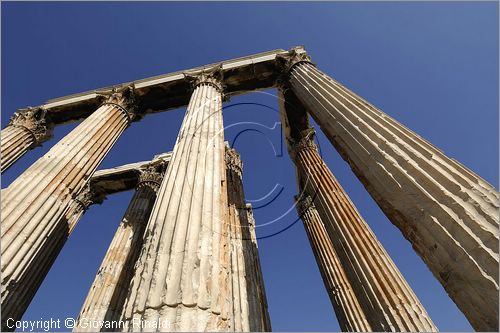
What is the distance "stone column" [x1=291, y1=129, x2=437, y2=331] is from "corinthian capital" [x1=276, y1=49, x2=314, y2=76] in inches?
186

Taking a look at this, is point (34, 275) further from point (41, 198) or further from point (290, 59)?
point (290, 59)

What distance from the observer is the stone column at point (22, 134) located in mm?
12656

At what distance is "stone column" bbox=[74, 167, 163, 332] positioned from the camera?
10.7 metres

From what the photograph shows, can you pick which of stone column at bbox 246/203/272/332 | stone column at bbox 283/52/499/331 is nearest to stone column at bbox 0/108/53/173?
stone column at bbox 246/203/272/332

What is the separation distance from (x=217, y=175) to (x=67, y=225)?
384 inches

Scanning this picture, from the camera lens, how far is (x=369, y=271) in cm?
1055

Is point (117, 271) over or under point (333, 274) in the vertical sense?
over

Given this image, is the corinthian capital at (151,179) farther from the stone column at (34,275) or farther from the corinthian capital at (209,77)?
the corinthian capital at (209,77)

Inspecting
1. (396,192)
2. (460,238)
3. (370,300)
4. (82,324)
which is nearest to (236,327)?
Answer: (370,300)

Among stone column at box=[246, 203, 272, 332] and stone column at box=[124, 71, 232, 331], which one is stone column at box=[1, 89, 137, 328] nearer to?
stone column at box=[124, 71, 232, 331]

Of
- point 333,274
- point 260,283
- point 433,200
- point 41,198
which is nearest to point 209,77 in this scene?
point 41,198

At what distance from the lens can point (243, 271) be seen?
11.1 metres

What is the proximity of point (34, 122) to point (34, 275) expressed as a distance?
831 centimetres

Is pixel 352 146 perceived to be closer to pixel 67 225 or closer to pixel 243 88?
pixel 243 88
